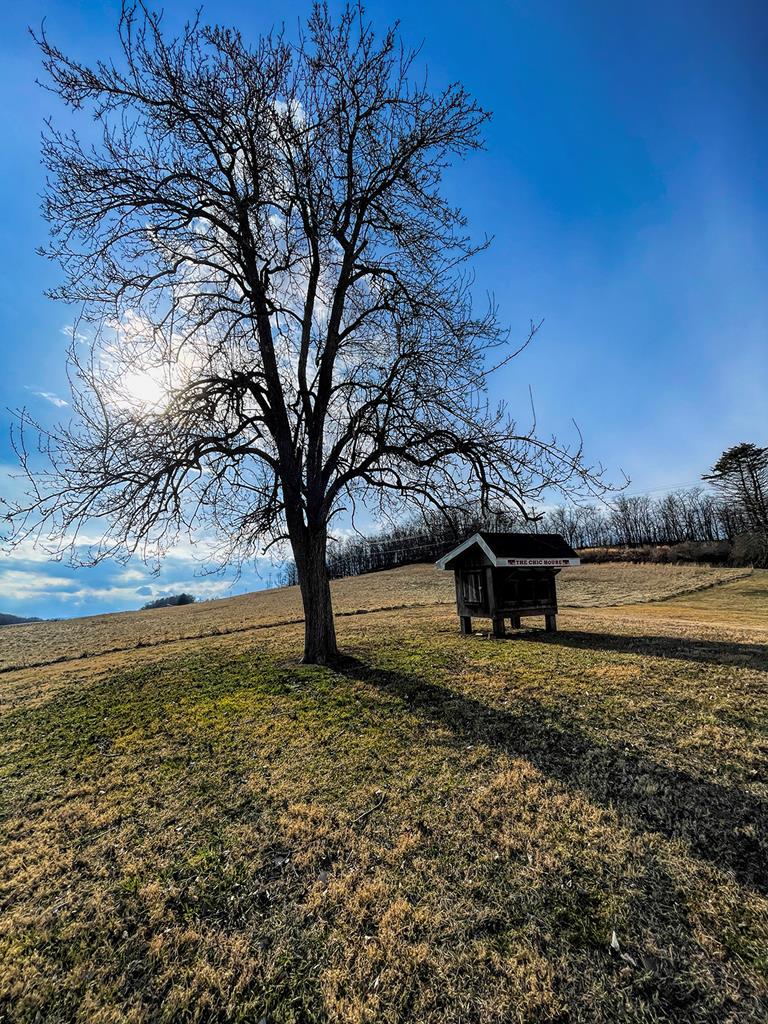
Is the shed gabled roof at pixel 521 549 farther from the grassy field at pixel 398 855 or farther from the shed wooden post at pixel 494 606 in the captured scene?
the grassy field at pixel 398 855

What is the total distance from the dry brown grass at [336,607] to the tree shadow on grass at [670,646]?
1398 cm

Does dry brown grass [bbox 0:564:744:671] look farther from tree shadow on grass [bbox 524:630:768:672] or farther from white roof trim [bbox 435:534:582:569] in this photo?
tree shadow on grass [bbox 524:630:768:672]

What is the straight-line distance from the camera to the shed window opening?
1304 centimetres

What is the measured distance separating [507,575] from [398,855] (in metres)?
9.82

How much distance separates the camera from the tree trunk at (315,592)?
391 inches

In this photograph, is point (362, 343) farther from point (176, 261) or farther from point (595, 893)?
point (595, 893)

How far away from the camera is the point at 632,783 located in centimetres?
454

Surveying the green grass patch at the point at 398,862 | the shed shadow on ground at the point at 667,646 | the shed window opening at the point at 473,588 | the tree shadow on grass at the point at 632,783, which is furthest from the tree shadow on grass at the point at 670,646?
the tree shadow on grass at the point at 632,783

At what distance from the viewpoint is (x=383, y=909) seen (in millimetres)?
3094

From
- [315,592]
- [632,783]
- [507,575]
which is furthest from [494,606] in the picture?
[632,783]

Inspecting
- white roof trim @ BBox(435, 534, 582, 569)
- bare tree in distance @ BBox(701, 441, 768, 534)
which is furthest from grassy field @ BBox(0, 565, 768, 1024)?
bare tree in distance @ BBox(701, 441, 768, 534)

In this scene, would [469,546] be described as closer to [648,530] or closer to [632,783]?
[632,783]

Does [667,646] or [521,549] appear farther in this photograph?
[521,549]

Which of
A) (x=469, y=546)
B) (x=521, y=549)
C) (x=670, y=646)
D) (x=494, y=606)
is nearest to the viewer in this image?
(x=670, y=646)
